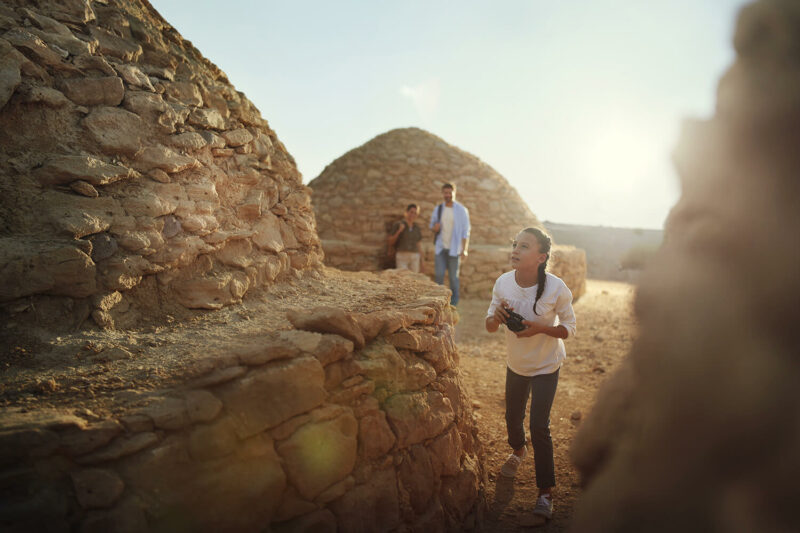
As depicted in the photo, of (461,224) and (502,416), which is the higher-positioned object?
(461,224)

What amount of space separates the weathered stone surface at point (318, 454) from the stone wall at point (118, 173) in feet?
4.02

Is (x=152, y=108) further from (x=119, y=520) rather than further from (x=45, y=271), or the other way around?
(x=119, y=520)

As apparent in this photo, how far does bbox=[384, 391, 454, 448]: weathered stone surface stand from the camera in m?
2.41

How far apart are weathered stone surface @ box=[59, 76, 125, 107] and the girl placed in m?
2.59

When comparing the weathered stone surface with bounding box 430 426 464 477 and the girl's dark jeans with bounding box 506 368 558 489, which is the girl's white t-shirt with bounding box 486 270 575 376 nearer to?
the girl's dark jeans with bounding box 506 368 558 489

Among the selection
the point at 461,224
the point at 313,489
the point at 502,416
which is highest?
the point at 461,224

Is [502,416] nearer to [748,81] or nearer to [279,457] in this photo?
[279,457]

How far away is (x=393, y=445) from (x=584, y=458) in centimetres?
109

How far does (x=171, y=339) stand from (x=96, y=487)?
99 cm

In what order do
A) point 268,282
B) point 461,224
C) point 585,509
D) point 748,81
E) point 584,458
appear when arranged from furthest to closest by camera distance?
point 461,224 < point 268,282 < point 584,458 < point 585,509 < point 748,81

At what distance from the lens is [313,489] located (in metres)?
1.98

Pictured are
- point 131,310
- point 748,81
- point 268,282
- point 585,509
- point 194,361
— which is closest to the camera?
point 748,81

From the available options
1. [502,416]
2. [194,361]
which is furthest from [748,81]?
[502,416]

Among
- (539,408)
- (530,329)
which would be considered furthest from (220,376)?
(539,408)
